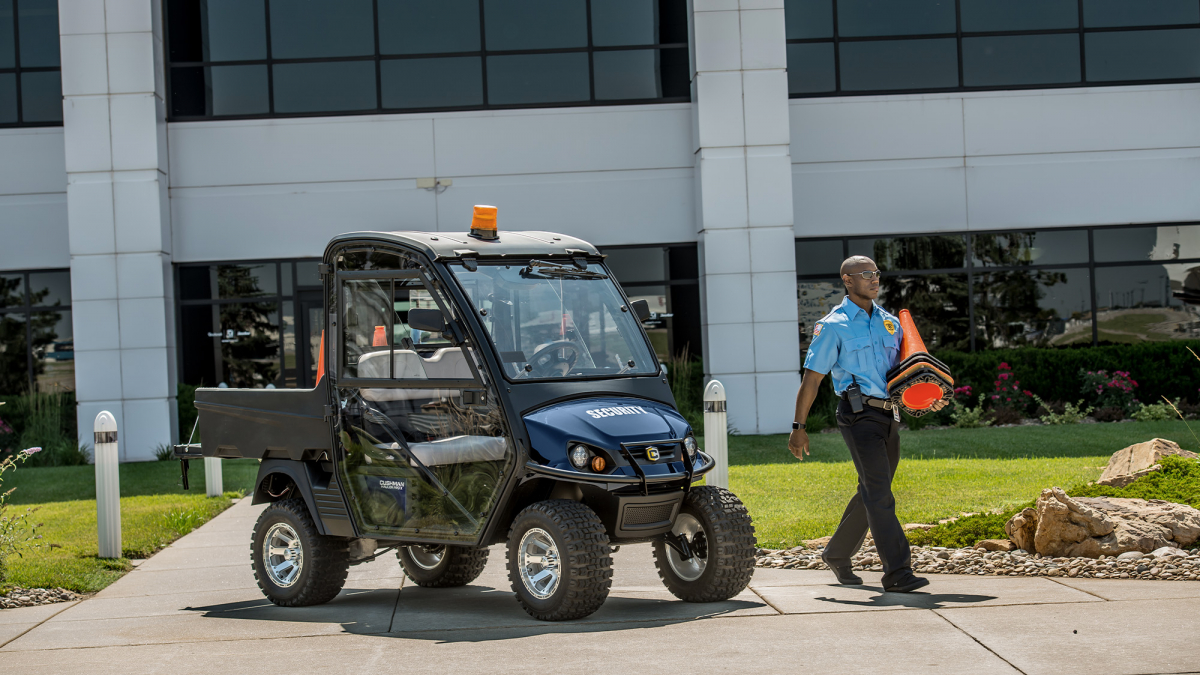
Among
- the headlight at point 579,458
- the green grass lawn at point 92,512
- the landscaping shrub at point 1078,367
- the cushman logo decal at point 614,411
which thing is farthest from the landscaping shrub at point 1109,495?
the landscaping shrub at point 1078,367

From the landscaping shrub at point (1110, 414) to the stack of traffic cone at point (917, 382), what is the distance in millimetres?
11717

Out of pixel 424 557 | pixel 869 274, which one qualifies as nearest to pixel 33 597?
pixel 424 557

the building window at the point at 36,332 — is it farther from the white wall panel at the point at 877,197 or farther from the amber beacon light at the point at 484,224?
the amber beacon light at the point at 484,224

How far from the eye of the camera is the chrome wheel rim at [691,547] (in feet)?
20.9

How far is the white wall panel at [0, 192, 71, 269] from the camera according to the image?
17891 millimetres

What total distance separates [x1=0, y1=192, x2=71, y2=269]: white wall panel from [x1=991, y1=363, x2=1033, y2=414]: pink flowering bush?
1359 centimetres

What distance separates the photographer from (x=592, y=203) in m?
17.8

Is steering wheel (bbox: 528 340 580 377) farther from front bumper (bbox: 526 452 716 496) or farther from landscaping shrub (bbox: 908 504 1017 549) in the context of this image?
landscaping shrub (bbox: 908 504 1017 549)

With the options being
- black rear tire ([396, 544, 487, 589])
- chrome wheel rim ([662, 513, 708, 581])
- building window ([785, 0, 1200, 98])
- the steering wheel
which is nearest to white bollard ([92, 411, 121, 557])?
black rear tire ([396, 544, 487, 589])

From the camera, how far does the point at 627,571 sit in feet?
25.6

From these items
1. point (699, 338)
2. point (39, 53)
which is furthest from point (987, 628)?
point (39, 53)

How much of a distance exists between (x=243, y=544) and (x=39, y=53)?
38.4 feet

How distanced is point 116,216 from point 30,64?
3128 millimetres

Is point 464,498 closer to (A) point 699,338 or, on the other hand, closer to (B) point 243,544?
(B) point 243,544
